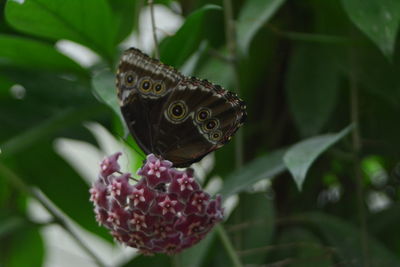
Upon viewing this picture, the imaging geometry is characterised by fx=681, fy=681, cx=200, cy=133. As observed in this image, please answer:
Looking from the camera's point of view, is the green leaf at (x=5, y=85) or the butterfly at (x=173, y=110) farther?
the green leaf at (x=5, y=85)

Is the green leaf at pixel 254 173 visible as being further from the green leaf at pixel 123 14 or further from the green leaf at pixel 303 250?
the green leaf at pixel 123 14

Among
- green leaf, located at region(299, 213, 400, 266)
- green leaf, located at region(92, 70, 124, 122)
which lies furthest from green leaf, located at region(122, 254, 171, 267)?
green leaf, located at region(92, 70, 124, 122)

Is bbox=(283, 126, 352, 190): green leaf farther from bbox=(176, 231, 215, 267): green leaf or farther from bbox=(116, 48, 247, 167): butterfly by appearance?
bbox=(176, 231, 215, 267): green leaf

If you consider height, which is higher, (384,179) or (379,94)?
(379,94)

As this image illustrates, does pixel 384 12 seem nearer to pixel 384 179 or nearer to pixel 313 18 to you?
pixel 313 18

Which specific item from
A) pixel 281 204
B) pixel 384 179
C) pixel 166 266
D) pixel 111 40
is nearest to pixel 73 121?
pixel 111 40

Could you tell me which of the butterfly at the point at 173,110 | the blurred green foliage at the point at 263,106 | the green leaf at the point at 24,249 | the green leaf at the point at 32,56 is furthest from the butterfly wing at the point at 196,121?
the green leaf at the point at 24,249

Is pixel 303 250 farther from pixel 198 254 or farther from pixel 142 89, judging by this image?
pixel 142 89
